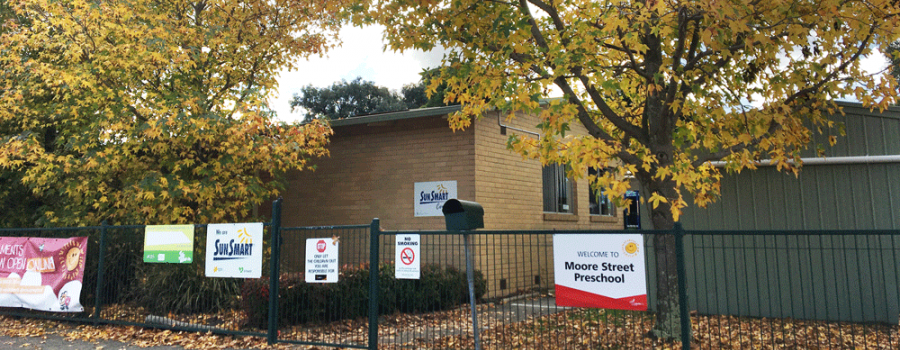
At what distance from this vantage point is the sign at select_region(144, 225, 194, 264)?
29.4 feet

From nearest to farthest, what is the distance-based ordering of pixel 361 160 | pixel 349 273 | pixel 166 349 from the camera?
pixel 166 349, pixel 349 273, pixel 361 160

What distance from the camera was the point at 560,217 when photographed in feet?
48.5

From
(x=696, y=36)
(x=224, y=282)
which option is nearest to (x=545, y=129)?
(x=696, y=36)

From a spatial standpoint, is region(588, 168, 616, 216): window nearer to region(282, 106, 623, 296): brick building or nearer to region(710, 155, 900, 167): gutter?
region(282, 106, 623, 296): brick building

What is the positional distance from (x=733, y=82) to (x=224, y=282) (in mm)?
9086

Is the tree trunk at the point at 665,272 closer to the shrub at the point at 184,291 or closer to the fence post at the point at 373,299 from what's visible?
the fence post at the point at 373,299

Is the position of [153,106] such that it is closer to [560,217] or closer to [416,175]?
[416,175]

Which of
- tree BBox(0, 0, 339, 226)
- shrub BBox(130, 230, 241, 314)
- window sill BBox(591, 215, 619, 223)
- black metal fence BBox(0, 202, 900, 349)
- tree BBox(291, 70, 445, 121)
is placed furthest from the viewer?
tree BBox(291, 70, 445, 121)

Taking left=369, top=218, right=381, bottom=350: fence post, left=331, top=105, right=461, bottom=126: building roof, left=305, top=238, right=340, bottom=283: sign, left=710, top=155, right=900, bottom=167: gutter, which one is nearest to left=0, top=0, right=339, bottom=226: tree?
left=331, top=105, right=461, bottom=126: building roof

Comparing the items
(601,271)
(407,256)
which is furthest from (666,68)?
(407,256)

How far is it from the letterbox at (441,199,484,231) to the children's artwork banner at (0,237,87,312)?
679 centimetres

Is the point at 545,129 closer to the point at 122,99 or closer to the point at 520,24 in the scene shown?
the point at 520,24

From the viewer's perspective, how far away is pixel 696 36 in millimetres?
7336

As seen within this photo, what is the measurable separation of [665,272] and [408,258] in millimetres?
3421
